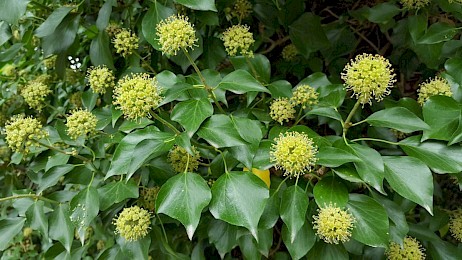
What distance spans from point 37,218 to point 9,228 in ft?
0.41

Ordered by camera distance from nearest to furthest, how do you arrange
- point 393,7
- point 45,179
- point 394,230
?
point 394,230
point 45,179
point 393,7

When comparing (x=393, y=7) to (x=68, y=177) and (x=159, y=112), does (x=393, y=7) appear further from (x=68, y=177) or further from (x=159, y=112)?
(x=68, y=177)

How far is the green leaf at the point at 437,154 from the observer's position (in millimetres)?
987

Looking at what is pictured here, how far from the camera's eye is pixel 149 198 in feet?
3.92

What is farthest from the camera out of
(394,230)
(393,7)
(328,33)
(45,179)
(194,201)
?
(328,33)

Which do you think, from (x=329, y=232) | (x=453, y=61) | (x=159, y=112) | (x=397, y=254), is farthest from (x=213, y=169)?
(x=453, y=61)

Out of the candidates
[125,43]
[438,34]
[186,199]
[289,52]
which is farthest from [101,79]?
[438,34]

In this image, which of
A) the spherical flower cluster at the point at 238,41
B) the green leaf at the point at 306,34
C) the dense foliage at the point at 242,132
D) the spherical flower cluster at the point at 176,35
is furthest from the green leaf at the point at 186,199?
the green leaf at the point at 306,34

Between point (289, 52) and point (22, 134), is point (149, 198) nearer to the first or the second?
point (22, 134)

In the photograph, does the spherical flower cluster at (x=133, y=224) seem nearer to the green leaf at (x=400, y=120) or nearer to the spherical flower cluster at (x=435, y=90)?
the green leaf at (x=400, y=120)

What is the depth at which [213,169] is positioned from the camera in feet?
3.67

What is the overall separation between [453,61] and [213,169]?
1.81ft

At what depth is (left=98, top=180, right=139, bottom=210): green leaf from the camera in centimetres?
109

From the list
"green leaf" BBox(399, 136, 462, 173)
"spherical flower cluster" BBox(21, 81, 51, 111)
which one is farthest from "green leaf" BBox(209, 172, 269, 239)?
"spherical flower cluster" BBox(21, 81, 51, 111)
